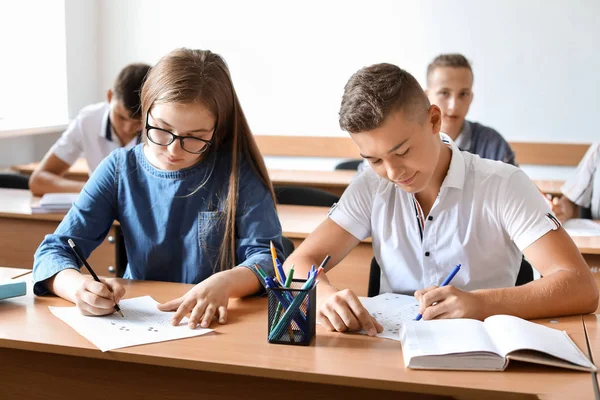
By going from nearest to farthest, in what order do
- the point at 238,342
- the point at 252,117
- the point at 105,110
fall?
the point at 238,342 → the point at 105,110 → the point at 252,117

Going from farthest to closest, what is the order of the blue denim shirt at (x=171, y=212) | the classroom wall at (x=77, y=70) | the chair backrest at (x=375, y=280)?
the classroom wall at (x=77, y=70)
the chair backrest at (x=375, y=280)
the blue denim shirt at (x=171, y=212)

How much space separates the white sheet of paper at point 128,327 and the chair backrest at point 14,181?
241 centimetres

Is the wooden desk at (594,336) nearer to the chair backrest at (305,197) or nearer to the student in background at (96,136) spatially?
the chair backrest at (305,197)

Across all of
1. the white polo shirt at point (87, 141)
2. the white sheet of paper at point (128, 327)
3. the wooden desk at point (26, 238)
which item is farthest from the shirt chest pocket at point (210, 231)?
the white polo shirt at point (87, 141)

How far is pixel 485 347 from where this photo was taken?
1259 mm

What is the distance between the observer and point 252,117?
5.54 m

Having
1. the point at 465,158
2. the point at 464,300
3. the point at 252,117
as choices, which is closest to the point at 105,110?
the point at 252,117

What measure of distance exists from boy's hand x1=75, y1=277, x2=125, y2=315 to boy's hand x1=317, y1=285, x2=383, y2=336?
44 centimetres

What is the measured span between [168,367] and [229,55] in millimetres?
4358

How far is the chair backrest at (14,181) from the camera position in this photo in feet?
12.5

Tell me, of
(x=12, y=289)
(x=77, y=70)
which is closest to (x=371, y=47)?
(x=77, y=70)

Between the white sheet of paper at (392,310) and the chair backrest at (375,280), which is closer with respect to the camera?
the white sheet of paper at (392,310)

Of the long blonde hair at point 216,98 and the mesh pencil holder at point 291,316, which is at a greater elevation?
the long blonde hair at point 216,98

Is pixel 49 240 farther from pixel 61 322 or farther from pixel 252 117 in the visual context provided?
pixel 252 117
